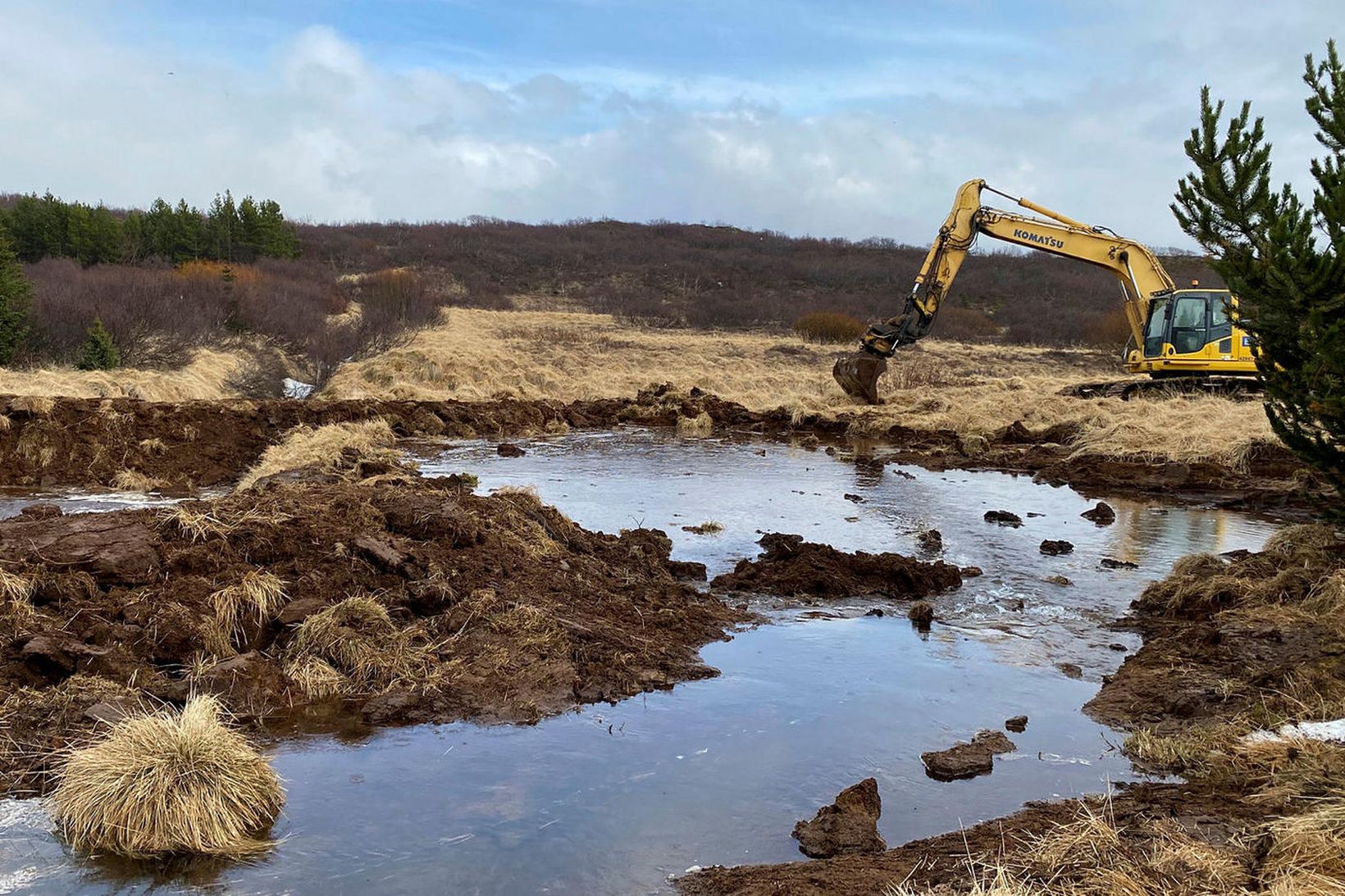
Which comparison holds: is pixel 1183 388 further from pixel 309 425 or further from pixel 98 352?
pixel 98 352

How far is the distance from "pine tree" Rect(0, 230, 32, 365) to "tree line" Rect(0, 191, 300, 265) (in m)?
19.3

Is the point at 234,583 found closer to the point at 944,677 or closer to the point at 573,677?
the point at 573,677

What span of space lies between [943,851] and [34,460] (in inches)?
572

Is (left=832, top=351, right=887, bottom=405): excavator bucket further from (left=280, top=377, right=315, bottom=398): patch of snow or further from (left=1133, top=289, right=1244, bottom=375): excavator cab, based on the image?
(left=280, top=377, right=315, bottom=398): patch of snow

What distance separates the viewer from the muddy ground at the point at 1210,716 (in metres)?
4.61

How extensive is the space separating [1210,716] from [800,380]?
73.0 ft

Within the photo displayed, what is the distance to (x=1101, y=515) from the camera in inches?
526

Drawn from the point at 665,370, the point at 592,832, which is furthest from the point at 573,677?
the point at 665,370

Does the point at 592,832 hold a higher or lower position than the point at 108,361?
lower

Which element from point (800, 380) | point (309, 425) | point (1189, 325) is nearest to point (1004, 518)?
point (1189, 325)

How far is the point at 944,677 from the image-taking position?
7566mm

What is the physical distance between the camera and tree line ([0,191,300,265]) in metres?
41.0

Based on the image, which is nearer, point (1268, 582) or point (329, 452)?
point (1268, 582)

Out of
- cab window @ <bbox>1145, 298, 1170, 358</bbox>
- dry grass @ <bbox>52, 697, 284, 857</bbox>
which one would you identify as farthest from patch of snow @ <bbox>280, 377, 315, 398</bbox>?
dry grass @ <bbox>52, 697, 284, 857</bbox>
